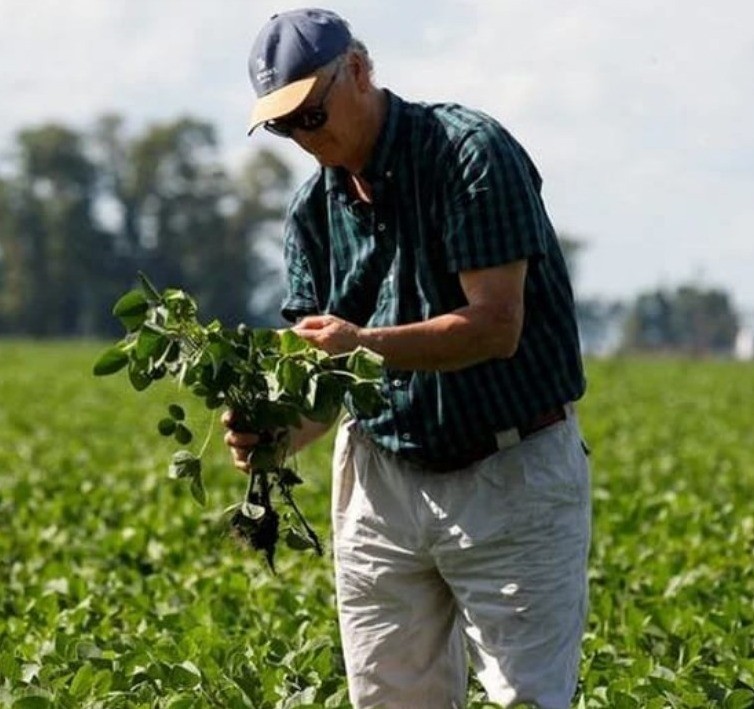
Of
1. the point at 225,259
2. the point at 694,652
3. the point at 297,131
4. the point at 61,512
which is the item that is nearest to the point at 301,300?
the point at 297,131

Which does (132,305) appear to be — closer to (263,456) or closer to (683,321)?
(263,456)

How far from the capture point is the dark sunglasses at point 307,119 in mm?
4156

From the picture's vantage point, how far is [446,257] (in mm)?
4273

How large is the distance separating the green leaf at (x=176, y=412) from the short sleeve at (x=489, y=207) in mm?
720

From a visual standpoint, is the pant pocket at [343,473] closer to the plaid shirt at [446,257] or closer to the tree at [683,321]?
the plaid shirt at [446,257]

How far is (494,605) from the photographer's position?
4430mm

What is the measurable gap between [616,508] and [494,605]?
5.81m

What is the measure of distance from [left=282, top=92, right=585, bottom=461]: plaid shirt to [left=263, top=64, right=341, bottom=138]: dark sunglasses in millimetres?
175

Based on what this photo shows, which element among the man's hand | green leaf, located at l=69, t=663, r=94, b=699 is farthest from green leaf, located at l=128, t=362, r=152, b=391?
green leaf, located at l=69, t=663, r=94, b=699

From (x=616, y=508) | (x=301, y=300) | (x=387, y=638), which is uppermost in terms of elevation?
(x=301, y=300)

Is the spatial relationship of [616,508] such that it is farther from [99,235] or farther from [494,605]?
[99,235]

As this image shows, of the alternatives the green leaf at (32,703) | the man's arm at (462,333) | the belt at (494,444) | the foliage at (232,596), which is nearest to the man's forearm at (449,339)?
the man's arm at (462,333)

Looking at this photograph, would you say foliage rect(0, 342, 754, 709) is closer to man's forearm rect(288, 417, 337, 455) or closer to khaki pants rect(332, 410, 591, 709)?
khaki pants rect(332, 410, 591, 709)

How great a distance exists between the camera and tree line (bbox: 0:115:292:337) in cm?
9375
